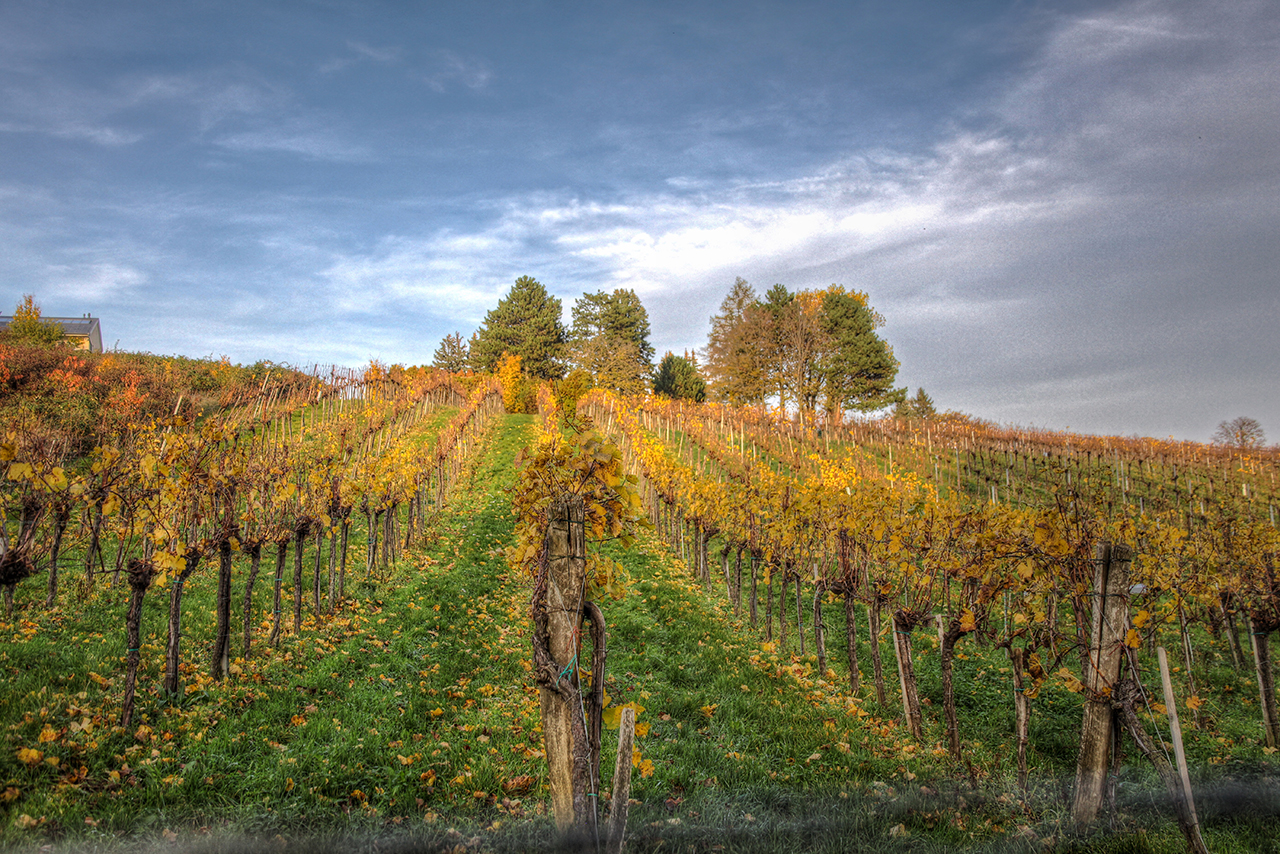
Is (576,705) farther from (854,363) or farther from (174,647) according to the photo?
(854,363)

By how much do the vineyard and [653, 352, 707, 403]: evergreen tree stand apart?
39.1 m

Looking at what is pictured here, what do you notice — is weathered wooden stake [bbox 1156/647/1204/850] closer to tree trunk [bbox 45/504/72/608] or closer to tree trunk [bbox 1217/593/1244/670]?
tree trunk [bbox 1217/593/1244/670]

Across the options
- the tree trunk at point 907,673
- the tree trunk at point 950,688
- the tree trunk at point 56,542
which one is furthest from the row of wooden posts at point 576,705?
the tree trunk at point 56,542

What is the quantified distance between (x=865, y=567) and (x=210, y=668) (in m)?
6.83

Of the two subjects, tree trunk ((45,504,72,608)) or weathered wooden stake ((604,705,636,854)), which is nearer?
weathered wooden stake ((604,705,636,854))

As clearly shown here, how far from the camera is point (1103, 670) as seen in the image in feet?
11.8

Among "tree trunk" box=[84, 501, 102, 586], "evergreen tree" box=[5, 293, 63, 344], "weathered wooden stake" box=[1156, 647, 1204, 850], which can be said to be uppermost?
"evergreen tree" box=[5, 293, 63, 344]

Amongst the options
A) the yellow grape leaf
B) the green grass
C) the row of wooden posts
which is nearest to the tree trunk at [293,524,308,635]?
the green grass

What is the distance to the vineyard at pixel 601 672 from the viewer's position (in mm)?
3500

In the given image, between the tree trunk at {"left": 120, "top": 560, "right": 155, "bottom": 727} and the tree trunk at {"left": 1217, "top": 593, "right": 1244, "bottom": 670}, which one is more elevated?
the tree trunk at {"left": 120, "top": 560, "right": 155, "bottom": 727}

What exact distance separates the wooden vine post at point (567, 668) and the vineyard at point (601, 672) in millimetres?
21

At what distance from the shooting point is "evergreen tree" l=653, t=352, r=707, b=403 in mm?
49625

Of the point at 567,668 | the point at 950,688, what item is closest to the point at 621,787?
the point at 567,668

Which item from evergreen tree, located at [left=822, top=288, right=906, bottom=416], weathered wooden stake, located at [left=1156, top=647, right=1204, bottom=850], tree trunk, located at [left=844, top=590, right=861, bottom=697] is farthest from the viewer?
evergreen tree, located at [left=822, top=288, right=906, bottom=416]
